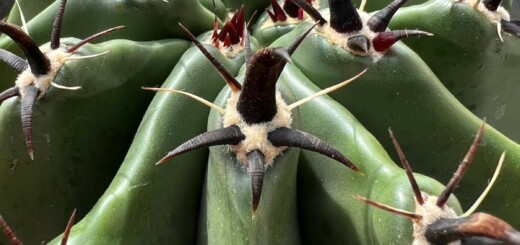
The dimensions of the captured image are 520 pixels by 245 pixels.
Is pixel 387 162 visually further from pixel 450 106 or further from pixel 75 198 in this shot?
pixel 75 198

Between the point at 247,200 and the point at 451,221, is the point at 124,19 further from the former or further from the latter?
the point at 451,221

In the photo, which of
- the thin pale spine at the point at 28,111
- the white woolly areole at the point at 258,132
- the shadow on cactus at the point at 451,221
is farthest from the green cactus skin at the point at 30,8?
the shadow on cactus at the point at 451,221

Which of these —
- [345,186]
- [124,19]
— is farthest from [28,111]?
[345,186]

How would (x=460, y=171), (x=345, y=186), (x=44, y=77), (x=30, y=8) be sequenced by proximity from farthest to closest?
1. (x=30, y=8)
2. (x=44, y=77)
3. (x=345, y=186)
4. (x=460, y=171)

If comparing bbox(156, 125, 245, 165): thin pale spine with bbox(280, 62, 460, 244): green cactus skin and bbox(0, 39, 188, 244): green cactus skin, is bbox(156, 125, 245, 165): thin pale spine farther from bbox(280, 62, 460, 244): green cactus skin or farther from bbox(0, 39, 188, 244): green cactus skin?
bbox(0, 39, 188, 244): green cactus skin

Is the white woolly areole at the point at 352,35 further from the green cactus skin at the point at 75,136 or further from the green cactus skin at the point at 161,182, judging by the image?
the green cactus skin at the point at 75,136

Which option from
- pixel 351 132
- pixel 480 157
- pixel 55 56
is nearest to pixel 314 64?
pixel 351 132

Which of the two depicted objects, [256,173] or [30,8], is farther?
[30,8]
